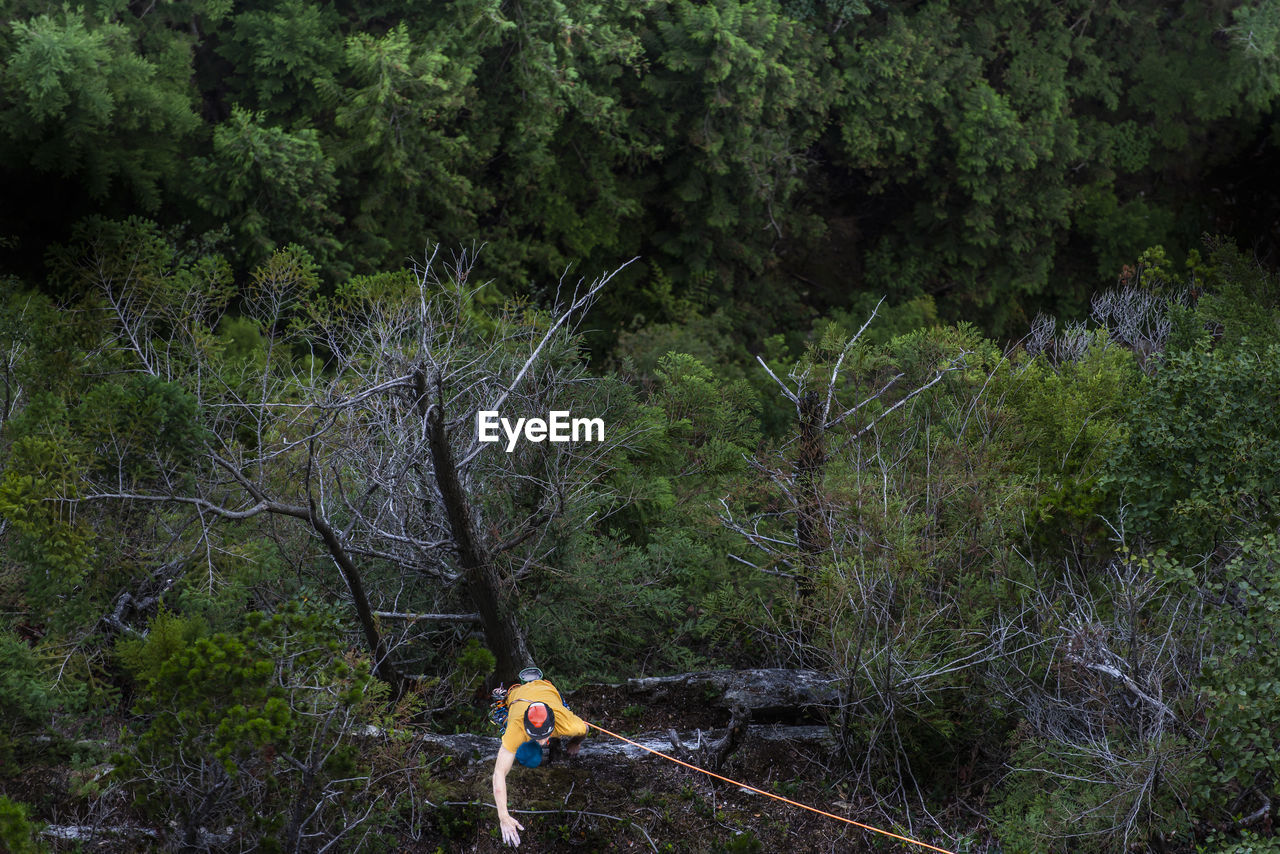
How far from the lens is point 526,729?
21.1 feet

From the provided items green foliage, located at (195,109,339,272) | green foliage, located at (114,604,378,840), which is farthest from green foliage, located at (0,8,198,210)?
green foliage, located at (114,604,378,840)

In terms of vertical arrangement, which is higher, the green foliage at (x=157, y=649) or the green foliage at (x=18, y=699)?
the green foliage at (x=157, y=649)

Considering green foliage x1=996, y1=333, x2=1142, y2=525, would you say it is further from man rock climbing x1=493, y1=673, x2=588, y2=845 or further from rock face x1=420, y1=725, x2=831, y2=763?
man rock climbing x1=493, y1=673, x2=588, y2=845

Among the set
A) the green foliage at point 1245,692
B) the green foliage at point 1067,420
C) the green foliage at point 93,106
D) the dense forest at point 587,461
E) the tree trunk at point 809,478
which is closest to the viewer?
the green foliage at point 1245,692

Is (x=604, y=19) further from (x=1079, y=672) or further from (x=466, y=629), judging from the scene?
(x=1079, y=672)

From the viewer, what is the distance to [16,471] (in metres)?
7.37

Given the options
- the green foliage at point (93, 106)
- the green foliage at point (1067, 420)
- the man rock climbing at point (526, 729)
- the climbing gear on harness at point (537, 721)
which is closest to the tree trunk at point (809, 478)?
the green foliage at point (1067, 420)

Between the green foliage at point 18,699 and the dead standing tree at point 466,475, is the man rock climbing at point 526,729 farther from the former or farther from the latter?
the green foliage at point 18,699

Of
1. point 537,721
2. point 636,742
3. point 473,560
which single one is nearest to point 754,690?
point 636,742

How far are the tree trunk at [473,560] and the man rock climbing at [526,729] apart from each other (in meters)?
1.61

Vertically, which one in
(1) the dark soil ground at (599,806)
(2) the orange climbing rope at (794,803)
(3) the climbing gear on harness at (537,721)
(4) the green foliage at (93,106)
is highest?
(4) the green foliage at (93,106)

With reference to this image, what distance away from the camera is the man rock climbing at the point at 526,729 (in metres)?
6.30

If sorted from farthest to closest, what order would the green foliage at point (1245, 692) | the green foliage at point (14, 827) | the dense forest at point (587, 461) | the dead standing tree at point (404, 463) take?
the dead standing tree at point (404, 463), the dense forest at point (587, 461), the green foliage at point (1245, 692), the green foliage at point (14, 827)

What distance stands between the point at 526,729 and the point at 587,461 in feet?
13.6
